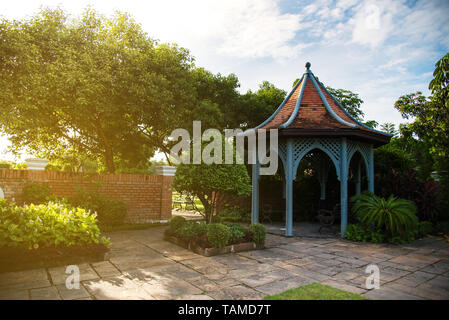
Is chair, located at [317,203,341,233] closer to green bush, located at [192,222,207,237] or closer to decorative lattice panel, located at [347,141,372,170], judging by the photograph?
decorative lattice panel, located at [347,141,372,170]

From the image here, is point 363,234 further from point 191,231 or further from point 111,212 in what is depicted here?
point 111,212

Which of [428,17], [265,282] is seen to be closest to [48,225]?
[265,282]

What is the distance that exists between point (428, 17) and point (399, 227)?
545 cm

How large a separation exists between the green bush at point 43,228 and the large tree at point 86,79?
16.6 ft

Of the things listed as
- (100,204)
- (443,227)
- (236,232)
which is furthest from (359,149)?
(100,204)

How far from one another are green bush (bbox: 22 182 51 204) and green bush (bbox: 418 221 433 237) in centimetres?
1099

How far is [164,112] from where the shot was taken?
10.9 m

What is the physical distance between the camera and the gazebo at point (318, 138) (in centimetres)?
765

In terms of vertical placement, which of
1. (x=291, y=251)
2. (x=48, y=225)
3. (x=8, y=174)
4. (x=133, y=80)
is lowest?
(x=291, y=251)

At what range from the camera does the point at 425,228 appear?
8109mm

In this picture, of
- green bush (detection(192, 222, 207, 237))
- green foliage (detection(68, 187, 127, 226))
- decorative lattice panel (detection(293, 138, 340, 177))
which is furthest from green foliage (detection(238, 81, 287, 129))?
green bush (detection(192, 222, 207, 237))

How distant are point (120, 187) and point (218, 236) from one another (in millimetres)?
5215
